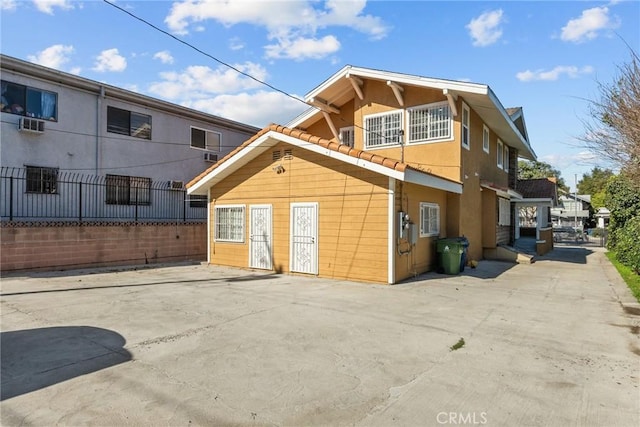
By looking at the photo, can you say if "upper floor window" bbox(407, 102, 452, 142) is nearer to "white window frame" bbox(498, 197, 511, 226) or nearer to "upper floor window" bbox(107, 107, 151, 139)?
"white window frame" bbox(498, 197, 511, 226)

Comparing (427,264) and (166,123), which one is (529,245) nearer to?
(427,264)

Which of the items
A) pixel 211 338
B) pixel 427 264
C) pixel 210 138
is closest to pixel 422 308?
pixel 211 338

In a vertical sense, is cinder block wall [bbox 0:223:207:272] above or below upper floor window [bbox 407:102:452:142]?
below

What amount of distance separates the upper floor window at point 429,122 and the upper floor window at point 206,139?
442 inches

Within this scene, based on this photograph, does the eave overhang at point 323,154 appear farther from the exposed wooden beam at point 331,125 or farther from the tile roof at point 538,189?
the tile roof at point 538,189

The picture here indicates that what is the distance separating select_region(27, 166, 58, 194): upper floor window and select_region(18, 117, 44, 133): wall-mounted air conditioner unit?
1.31 metres

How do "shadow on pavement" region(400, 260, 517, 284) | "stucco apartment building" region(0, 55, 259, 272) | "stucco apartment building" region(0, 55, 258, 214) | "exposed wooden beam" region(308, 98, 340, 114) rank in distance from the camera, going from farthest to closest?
1. "exposed wooden beam" region(308, 98, 340, 114)
2. "stucco apartment building" region(0, 55, 258, 214)
3. "stucco apartment building" region(0, 55, 259, 272)
4. "shadow on pavement" region(400, 260, 517, 284)

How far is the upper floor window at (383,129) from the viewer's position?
13852mm

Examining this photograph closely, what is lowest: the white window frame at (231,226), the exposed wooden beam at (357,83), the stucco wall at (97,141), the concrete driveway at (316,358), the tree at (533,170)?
the concrete driveway at (316,358)

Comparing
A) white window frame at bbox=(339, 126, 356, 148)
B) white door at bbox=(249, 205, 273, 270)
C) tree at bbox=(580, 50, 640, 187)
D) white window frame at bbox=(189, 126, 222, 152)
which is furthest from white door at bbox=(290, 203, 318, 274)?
white window frame at bbox=(189, 126, 222, 152)

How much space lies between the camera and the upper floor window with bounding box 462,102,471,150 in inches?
503

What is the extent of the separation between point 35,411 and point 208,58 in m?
8.04

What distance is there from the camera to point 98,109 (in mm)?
15250

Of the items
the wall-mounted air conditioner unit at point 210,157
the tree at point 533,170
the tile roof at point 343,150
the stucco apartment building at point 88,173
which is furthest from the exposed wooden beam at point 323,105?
the tree at point 533,170
